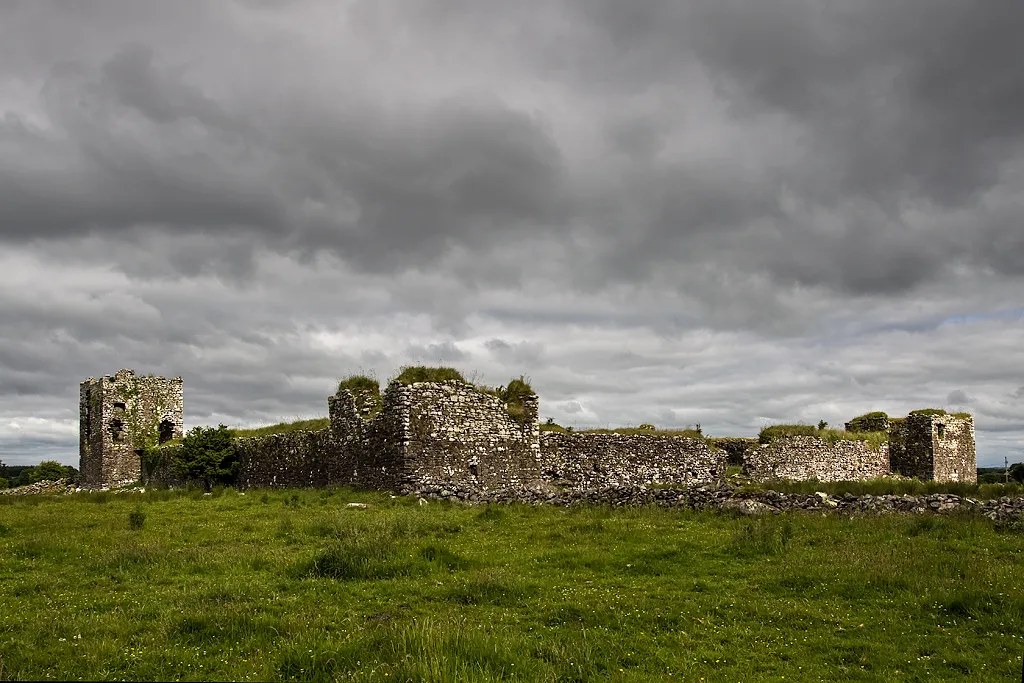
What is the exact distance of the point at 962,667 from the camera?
829cm

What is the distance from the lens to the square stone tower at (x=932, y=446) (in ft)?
134

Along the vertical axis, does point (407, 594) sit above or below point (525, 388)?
below

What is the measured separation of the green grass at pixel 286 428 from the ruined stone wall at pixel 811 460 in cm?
2096

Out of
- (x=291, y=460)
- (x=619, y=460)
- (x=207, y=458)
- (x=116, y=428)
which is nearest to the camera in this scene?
(x=619, y=460)

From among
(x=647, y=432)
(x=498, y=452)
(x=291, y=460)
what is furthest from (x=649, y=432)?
(x=291, y=460)

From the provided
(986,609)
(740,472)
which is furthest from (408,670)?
→ (740,472)

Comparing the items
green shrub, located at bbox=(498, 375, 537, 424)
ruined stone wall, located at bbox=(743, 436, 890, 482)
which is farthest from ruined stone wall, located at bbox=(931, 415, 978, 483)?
green shrub, located at bbox=(498, 375, 537, 424)

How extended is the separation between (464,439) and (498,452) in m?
1.76

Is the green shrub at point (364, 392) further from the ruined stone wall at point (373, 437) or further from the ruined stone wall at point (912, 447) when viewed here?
→ the ruined stone wall at point (912, 447)

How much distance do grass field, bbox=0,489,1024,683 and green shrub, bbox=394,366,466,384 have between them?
8.99m

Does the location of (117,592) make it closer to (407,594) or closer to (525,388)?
(407,594)

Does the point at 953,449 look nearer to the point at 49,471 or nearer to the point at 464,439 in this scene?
the point at 464,439

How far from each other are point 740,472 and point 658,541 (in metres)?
20.3

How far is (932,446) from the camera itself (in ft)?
133
